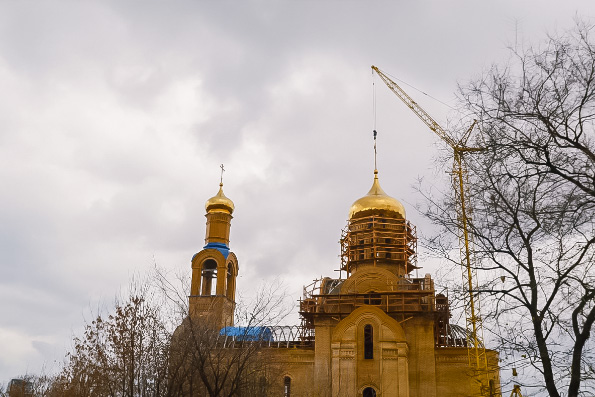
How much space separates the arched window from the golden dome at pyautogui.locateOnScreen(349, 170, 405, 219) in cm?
974

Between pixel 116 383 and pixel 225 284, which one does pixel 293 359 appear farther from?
pixel 116 383

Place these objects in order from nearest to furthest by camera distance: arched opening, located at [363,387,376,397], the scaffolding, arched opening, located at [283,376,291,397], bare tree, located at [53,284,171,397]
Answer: bare tree, located at [53,284,171,397]
arched opening, located at [363,387,376,397]
arched opening, located at [283,376,291,397]
the scaffolding

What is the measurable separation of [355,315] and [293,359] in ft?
16.2

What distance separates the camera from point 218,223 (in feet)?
139

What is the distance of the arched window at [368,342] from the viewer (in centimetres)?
3102

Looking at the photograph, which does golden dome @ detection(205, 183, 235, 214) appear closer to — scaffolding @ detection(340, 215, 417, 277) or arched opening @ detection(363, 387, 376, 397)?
scaffolding @ detection(340, 215, 417, 277)

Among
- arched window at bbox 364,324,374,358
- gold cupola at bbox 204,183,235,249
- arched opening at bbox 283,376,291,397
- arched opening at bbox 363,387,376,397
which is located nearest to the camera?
arched opening at bbox 363,387,376,397

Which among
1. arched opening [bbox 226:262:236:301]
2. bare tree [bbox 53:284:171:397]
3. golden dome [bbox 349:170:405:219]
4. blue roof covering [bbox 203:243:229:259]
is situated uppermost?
golden dome [bbox 349:170:405:219]

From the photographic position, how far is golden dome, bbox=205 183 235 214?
42.4 metres

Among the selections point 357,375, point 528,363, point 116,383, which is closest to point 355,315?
point 357,375

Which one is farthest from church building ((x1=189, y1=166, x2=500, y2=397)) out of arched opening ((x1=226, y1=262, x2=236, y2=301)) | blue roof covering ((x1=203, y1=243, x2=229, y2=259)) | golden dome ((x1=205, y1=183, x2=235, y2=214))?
golden dome ((x1=205, y1=183, x2=235, y2=214))

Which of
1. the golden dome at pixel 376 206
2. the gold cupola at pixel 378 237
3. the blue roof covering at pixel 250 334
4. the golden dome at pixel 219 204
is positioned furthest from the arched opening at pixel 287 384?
the golden dome at pixel 219 204

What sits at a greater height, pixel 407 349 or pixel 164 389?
pixel 407 349

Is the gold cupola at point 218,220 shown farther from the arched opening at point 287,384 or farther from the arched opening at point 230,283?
the arched opening at point 287,384
